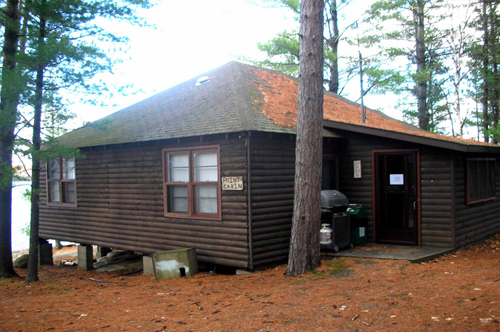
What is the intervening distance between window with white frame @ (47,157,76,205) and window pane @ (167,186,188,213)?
4.27m

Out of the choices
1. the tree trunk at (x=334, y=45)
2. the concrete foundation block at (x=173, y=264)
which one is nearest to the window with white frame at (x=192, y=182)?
the concrete foundation block at (x=173, y=264)

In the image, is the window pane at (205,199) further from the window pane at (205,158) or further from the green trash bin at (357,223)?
the green trash bin at (357,223)

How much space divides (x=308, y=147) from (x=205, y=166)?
264 centimetres

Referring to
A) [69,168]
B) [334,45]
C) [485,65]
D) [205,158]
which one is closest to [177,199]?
[205,158]

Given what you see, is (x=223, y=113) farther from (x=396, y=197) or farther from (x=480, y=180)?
(x=480, y=180)

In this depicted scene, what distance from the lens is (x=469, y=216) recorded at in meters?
9.88

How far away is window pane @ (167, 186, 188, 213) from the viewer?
32.6ft

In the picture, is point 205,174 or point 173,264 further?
point 205,174

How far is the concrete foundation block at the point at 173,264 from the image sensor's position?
9.11 metres

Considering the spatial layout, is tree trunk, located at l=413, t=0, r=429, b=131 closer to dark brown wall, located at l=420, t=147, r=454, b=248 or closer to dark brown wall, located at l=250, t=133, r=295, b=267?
Result: dark brown wall, located at l=420, t=147, r=454, b=248

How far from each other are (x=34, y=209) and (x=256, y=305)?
634 cm

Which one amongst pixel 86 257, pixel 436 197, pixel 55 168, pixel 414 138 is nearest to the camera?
pixel 414 138

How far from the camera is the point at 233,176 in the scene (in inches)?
344

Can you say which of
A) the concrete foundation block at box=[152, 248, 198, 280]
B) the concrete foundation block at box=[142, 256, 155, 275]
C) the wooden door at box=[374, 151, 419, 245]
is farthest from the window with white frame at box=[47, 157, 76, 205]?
the wooden door at box=[374, 151, 419, 245]
